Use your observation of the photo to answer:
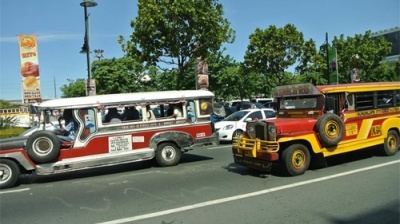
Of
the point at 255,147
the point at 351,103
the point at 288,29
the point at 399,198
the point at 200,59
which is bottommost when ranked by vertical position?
the point at 399,198

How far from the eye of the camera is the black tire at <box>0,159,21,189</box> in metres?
9.48

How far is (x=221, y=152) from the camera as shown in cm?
1362

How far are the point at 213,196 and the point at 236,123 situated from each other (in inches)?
358

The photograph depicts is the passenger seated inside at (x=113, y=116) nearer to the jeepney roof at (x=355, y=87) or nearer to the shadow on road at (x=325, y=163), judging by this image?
the shadow on road at (x=325, y=163)

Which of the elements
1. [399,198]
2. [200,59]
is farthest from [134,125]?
[200,59]

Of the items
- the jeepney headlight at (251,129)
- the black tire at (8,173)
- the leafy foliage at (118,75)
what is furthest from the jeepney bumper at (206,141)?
the leafy foliage at (118,75)

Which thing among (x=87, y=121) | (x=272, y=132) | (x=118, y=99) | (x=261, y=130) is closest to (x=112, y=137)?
(x=87, y=121)

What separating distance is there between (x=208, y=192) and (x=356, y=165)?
13.9ft

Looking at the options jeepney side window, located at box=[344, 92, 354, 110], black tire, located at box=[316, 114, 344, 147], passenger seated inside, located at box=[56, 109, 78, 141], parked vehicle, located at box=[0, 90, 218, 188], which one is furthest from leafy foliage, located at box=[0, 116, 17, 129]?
jeepney side window, located at box=[344, 92, 354, 110]

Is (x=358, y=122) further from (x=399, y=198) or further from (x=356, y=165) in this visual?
(x=399, y=198)

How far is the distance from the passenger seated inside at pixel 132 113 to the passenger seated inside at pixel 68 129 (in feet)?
4.54

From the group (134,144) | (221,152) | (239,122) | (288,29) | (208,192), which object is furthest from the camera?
(288,29)

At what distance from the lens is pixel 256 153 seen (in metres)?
9.27

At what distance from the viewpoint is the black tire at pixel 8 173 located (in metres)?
9.48
